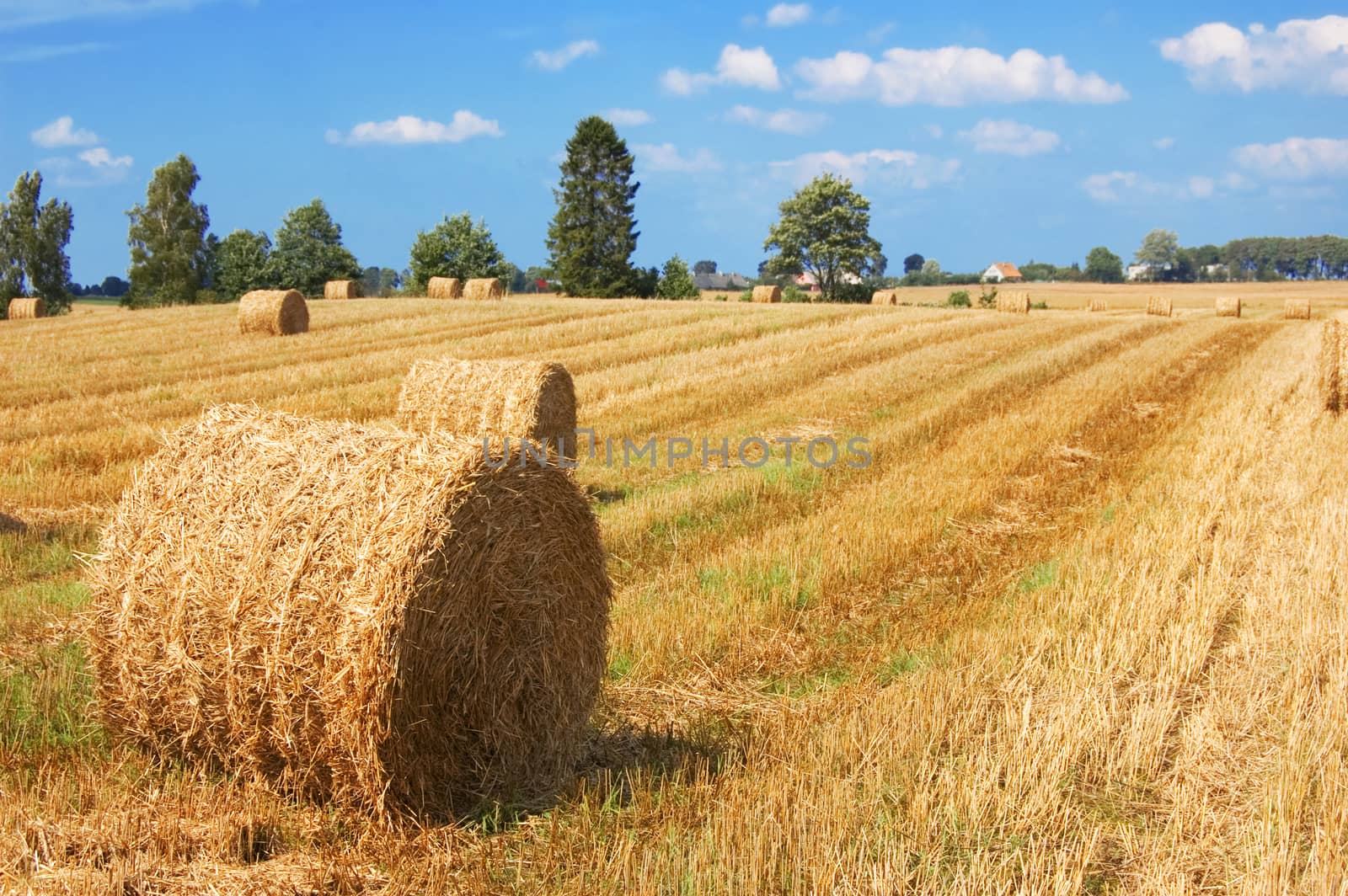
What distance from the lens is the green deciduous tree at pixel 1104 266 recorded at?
352 feet

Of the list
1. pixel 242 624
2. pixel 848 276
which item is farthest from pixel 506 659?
pixel 848 276

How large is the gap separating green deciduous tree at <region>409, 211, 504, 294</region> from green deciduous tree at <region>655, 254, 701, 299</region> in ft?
33.9

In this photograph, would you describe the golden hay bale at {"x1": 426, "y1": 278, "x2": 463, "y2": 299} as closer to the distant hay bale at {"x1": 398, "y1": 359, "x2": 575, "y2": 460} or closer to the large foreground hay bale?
the large foreground hay bale

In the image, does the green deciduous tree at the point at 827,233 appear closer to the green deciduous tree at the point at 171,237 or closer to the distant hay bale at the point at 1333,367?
the green deciduous tree at the point at 171,237

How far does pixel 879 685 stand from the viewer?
223 inches

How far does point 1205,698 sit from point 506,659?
138 inches

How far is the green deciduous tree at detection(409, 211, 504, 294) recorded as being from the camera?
6438 cm

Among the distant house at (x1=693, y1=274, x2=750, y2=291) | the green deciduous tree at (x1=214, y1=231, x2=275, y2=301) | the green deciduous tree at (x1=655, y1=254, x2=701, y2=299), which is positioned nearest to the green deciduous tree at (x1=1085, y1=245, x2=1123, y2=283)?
the distant house at (x1=693, y1=274, x2=750, y2=291)

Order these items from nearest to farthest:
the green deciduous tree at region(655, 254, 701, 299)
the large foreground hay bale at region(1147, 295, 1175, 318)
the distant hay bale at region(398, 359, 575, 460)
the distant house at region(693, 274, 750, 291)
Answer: the distant hay bale at region(398, 359, 575, 460) → the large foreground hay bale at region(1147, 295, 1175, 318) → the green deciduous tree at region(655, 254, 701, 299) → the distant house at region(693, 274, 750, 291)

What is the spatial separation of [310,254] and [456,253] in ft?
31.5

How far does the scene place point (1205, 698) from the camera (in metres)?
5.40

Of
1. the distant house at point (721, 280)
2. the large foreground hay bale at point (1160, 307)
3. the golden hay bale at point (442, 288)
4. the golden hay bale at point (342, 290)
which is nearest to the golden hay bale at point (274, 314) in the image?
the golden hay bale at point (442, 288)

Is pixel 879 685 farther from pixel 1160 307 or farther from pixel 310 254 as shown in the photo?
pixel 310 254

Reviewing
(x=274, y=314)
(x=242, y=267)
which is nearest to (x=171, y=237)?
(x=242, y=267)
